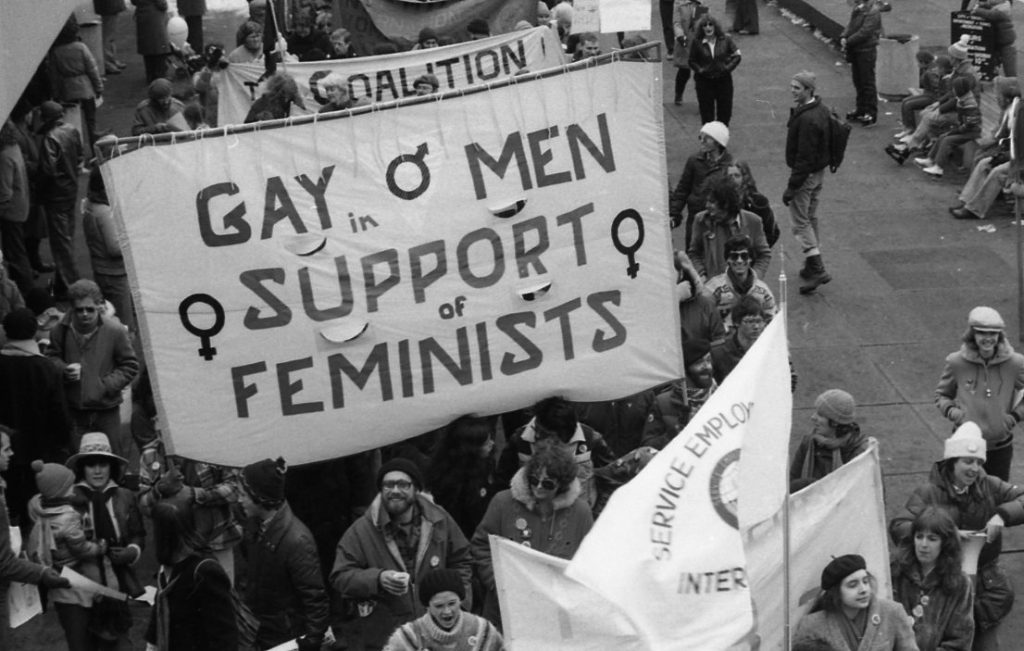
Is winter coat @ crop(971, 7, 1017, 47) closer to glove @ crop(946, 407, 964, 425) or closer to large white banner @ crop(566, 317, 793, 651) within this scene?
glove @ crop(946, 407, 964, 425)

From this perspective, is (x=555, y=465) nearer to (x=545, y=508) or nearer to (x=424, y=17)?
(x=545, y=508)

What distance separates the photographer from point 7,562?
8008mm

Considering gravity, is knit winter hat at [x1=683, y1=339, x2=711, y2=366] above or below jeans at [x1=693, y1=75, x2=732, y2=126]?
above

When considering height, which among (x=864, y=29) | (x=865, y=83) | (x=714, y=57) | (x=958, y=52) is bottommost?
(x=865, y=83)

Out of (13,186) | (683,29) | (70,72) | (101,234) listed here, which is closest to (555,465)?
(101,234)

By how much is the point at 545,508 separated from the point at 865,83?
11.7 m

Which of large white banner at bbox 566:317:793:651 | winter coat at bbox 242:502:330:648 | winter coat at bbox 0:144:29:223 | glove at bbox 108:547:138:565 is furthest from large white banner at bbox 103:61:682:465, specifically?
winter coat at bbox 0:144:29:223

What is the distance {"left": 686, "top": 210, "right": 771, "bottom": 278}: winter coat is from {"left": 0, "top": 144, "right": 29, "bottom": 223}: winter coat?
16.9 feet

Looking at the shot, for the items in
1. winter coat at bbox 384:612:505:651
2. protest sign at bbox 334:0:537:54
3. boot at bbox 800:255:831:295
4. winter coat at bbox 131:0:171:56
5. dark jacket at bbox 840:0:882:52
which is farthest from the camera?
winter coat at bbox 131:0:171:56

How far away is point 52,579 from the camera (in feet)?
26.5

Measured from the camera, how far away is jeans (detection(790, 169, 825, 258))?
13.6 meters

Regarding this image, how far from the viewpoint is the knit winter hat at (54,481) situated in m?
8.05

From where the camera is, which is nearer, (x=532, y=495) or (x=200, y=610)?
(x=200, y=610)

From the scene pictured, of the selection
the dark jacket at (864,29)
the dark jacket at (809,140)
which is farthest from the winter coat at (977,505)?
the dark jacket at (864,29)
